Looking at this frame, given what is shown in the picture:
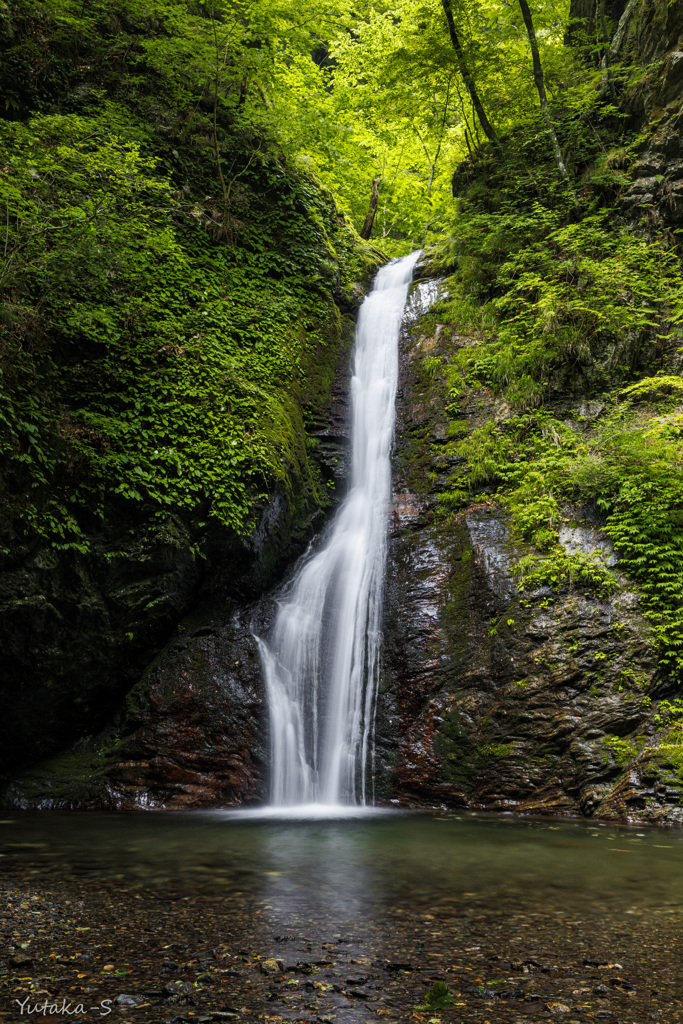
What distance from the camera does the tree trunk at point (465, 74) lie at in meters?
11.1

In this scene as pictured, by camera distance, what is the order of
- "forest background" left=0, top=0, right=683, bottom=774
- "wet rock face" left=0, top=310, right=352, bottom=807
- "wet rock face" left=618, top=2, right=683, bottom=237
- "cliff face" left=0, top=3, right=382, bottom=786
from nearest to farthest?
"wet rock face" left=0, top=310, right=352, bottom=807
"cliff face" left=0, top=3, right=382, bottom=786
"forest background" left=0, top=0, right=683, bottom=774
"wet rock face" left=618, top=2, right=683, bottom=237

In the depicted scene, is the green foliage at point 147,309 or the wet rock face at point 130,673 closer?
the wet rock face at point 130,673

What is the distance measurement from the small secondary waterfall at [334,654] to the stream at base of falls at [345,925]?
1821mm

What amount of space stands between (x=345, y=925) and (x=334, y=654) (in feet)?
15.8

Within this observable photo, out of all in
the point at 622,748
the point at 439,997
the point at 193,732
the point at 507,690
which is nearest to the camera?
the point at 439,997

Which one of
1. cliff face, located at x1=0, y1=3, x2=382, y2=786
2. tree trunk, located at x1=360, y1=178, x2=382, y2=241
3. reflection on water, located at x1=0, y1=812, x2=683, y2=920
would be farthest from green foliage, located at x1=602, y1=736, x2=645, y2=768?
tree trunk, located at x1=360, y1=178, x2=382, y2=241

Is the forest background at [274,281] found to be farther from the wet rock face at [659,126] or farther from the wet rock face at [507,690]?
the wet rock face at [507,690]

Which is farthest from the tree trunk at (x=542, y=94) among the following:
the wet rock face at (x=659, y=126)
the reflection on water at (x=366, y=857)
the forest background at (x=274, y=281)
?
the reflection on water at (x=366, y=857)

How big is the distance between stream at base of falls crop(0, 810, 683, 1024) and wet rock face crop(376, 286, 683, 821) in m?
1.00

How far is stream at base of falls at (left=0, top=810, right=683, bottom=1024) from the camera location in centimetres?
216

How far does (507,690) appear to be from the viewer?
6.75 m

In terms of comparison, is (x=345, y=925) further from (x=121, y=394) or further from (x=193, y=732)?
(x=121, y=394)

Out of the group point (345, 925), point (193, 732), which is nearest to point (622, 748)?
point (345, 925)

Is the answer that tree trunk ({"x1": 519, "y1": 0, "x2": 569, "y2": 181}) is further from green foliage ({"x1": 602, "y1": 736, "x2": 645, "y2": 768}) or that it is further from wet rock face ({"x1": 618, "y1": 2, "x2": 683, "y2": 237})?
green foliage ({"x1": 602, "y1": 736, "x2": 645, "y2": 768})
